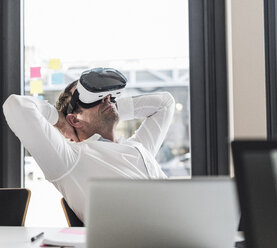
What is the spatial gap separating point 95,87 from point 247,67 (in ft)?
3.05

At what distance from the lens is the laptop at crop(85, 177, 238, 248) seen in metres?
1.00

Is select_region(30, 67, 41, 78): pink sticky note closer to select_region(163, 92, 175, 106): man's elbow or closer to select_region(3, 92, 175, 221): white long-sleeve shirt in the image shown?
select_region(3, 92, 175, 221): white long-sleeve shirt

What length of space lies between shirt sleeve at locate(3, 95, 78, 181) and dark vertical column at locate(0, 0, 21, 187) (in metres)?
0.54

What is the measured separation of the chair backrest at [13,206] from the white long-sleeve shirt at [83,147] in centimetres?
22

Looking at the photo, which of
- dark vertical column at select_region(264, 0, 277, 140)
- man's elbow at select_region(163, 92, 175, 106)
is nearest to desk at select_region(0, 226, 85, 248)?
man's elbow at select_region(163, 92, 175, 106)

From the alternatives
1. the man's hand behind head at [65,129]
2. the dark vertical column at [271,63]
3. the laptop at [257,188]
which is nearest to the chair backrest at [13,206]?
the man's hand behind head at [65,129]

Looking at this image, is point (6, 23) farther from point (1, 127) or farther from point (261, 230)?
point (261, 230)

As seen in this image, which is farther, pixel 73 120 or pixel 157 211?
pixel 73 120

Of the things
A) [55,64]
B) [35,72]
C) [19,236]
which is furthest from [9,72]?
[19,236]

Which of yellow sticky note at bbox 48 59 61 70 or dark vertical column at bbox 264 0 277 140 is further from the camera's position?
yellow sticky note at bbox 48 59 61 70

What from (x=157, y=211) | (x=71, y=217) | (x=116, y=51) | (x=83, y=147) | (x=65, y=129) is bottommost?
(x=71, y=217)

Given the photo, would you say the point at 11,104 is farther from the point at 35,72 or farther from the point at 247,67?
the point at 247,67

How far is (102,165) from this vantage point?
2.40 meters

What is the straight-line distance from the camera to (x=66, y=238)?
161 centimetres
